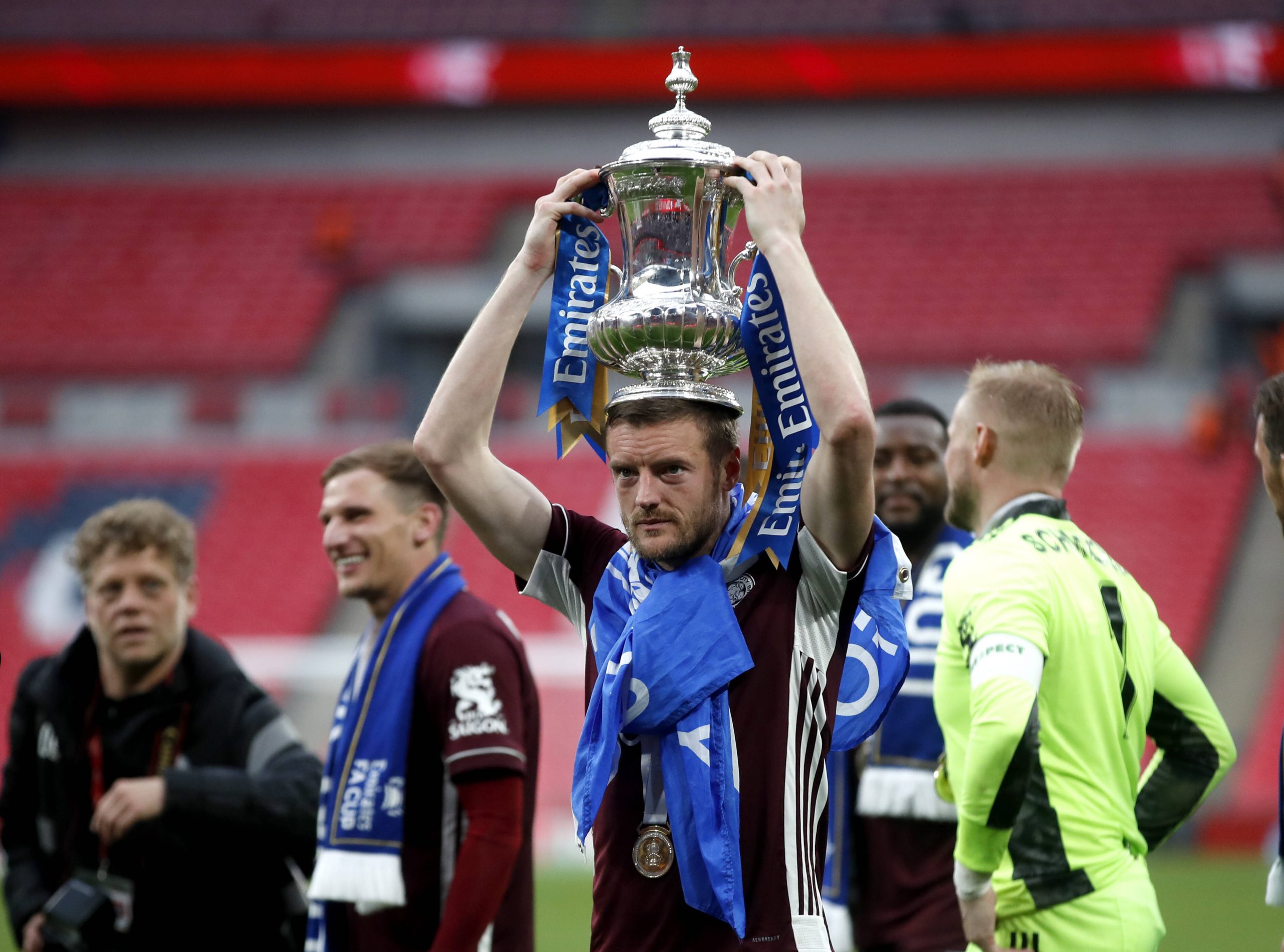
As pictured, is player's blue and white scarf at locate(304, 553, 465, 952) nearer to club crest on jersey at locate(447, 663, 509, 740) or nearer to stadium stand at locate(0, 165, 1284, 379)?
club crest on jersey at locate(447, 663, 509, 740)

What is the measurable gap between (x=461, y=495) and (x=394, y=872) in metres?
1.03

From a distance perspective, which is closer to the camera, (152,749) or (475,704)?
(475,704)

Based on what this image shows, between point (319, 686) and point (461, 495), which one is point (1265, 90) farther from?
point (461, 495)

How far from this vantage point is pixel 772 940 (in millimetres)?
2428

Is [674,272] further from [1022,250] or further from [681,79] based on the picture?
[1022,250]

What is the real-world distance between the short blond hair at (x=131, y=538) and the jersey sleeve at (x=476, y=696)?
847 millimetres

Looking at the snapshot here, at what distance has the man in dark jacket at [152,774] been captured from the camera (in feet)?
11.6

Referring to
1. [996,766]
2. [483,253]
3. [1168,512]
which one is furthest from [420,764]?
[483,253]

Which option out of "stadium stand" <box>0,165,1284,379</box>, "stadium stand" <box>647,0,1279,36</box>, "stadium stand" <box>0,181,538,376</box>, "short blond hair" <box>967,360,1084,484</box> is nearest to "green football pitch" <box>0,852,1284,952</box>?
"short blond hair" <box>967,360,1084,484</box>

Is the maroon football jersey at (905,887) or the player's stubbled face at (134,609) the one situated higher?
the player's stubbled face at (134,609)

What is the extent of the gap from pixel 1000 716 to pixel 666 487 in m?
0.81

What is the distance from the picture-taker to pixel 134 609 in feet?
12.3

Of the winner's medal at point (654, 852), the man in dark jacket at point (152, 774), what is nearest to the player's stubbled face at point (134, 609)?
the man in dark jacket at point (152, 774)

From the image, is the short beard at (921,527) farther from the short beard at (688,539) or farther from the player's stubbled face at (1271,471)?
the short beard at (688,539)
